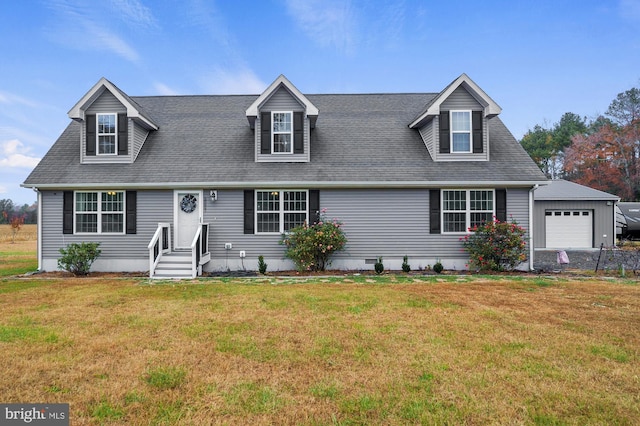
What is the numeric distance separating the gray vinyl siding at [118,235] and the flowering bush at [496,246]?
34.6 feet

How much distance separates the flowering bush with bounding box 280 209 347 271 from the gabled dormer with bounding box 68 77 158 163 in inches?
259

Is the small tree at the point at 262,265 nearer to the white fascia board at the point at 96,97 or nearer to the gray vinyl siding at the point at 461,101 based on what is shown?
the white fascia board at the point at 96,97

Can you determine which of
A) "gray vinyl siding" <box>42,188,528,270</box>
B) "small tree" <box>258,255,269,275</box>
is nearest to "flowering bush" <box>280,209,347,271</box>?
"gray vinyl siding" <box>42,188,528,270</box>

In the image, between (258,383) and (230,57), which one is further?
(230,57)

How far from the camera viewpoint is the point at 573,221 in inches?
642

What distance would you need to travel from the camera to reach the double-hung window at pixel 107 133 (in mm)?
11008

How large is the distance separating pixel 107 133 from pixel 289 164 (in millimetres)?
6628

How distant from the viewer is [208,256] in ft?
34.2

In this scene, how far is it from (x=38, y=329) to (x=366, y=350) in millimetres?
5074

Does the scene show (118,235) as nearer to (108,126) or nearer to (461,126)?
(108,126)

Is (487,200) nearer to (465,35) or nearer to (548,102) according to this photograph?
(465,35)

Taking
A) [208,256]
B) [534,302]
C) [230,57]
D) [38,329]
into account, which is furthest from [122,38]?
[534,302]

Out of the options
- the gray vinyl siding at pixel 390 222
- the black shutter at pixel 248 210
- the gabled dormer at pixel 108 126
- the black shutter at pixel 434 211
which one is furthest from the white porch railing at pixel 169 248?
the black shutter at pixel 434 211

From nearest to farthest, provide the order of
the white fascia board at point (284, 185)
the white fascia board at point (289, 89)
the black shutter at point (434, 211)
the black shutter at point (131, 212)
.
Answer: the white fascia board at point (284, 185) → the black shutter at point (131, 212) → the black shutter at point (434, 211) → the white fascia board at point (289, 89)
